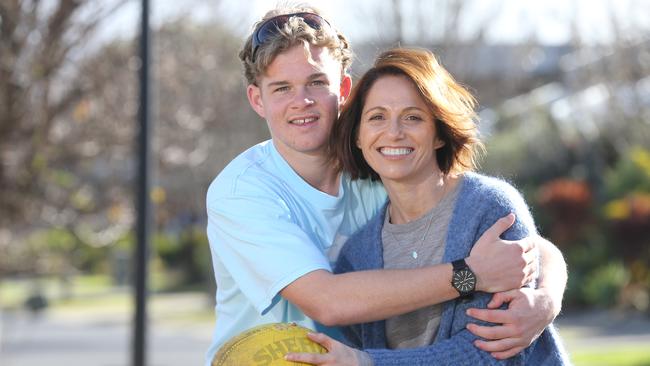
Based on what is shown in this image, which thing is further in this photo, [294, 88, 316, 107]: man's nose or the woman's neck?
[294, 88, 316, 107]: man's nose

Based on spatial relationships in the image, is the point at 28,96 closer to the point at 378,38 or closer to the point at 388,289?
the point at 388,289

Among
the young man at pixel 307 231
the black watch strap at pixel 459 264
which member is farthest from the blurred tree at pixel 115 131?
the black watch strap at pixel 459 264

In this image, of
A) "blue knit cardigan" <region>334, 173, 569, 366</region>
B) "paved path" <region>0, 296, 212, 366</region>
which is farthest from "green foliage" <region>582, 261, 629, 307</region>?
"blue knit cardigan" <region>334, 173, 569, 366</region>

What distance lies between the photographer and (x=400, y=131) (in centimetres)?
388

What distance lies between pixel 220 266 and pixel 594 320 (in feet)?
52.8

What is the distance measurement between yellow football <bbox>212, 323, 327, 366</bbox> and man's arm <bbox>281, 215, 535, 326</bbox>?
0.38ft

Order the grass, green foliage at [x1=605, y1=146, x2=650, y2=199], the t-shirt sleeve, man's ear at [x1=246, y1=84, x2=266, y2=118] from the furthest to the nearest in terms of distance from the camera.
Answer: green foliage at [x1=605, y1=146, x2=650, y2=199], the grass, man's ear at [x1=246, y1=84, x2=266, y2=118], the t-shirt sleeve

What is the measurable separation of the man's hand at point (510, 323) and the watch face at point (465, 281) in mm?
89

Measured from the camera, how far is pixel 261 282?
12.8ft

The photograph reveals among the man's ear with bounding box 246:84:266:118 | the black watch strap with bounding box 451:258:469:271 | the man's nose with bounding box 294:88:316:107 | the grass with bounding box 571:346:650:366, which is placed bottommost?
the grass with bounding box 571:346:650:366

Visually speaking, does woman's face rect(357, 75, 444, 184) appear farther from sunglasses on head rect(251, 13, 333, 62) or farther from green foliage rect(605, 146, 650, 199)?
green foliage rect(605, 146, 650, 199)

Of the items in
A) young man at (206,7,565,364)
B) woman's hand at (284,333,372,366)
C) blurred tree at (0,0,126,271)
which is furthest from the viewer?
blurred tree at (0,0,126,271)

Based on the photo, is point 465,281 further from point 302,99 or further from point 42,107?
point 42,107

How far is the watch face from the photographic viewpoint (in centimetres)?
363
